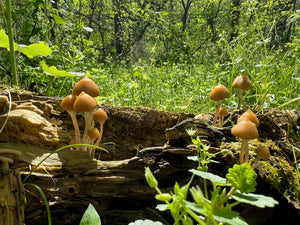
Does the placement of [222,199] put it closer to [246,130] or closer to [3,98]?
[246,130]

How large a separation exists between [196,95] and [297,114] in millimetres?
1356

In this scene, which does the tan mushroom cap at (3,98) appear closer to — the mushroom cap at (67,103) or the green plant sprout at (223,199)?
the mushroom cap at (67,103)

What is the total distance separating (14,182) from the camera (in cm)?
118

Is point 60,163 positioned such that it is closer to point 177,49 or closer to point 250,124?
point 250,124

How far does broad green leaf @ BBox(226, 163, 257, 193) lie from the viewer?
0.87m

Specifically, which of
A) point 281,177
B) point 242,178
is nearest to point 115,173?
point 242,178

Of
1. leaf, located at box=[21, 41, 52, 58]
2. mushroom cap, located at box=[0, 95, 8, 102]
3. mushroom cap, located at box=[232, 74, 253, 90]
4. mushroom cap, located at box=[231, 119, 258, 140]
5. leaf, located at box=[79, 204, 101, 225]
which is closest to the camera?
leaf, located at box=[79, 204, 101, 225]

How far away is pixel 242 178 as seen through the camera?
88 cm

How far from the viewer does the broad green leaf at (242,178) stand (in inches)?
34.3

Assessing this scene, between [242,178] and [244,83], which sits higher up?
[244,83]

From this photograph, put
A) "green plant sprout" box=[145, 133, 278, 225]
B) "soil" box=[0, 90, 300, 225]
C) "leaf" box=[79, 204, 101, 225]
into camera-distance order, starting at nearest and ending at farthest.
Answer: "green plant sprout" box=[145, 133, 278, 225], "leaf" box=[79, 204, 101, 225], "soil" box=[0, 90, 300, 225]

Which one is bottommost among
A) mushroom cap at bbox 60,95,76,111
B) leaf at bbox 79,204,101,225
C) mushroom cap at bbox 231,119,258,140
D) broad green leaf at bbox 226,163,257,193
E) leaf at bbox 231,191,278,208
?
leaf at bbox 79,204,101,225

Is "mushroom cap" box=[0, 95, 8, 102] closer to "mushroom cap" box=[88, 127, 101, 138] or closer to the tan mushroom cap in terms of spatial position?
the tan mushroom cap

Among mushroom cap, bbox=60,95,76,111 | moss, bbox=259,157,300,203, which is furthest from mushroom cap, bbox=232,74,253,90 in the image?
mushroom cap, bbox=60,95,76,111
